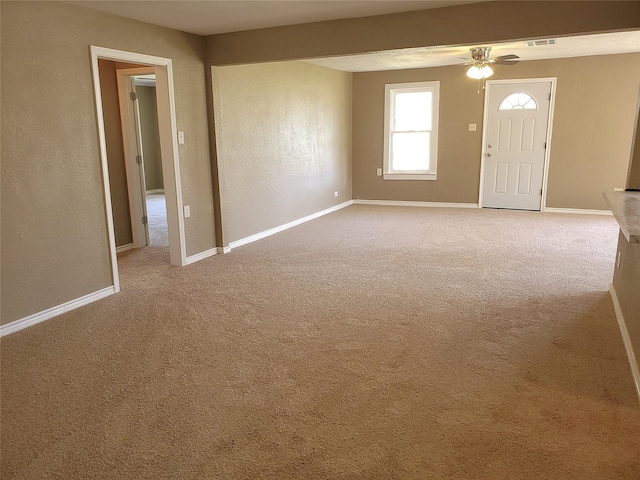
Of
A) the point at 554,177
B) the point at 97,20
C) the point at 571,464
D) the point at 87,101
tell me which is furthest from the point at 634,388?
the point at 554,177

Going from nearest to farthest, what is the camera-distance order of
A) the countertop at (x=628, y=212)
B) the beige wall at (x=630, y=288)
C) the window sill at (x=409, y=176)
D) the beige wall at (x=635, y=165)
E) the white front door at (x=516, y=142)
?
the countertop at (x=628, y=212)
the beige wall at (x=630, y=288)
the beige wall at (x=635, y=165)
the white front door at (x=516, y=142)
the window sill at (x=409, y=176)

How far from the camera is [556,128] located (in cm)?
747

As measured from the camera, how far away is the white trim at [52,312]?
10.8 ft

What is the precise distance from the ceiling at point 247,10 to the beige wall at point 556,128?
4402 mm

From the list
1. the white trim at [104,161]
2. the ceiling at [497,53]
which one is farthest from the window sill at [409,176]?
the white trim at [104,161]

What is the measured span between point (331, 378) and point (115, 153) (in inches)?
164

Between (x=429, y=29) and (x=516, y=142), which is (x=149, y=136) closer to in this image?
(x=516, y=142)

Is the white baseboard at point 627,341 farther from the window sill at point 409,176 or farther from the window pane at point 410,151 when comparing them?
the window pane at point 410,151

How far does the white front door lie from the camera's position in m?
7.54

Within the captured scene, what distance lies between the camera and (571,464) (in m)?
1.91

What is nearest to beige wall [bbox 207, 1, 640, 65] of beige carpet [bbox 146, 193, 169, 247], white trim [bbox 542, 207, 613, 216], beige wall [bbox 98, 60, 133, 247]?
beige wall [bbox 98, 60, 133, 247]

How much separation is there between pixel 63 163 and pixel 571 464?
3677mm

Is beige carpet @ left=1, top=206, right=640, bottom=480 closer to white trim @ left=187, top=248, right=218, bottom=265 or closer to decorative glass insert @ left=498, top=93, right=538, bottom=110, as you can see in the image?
white trim @ left=187, top=248, right=218, bottom=265

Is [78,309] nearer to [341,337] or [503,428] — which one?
[341,337]
